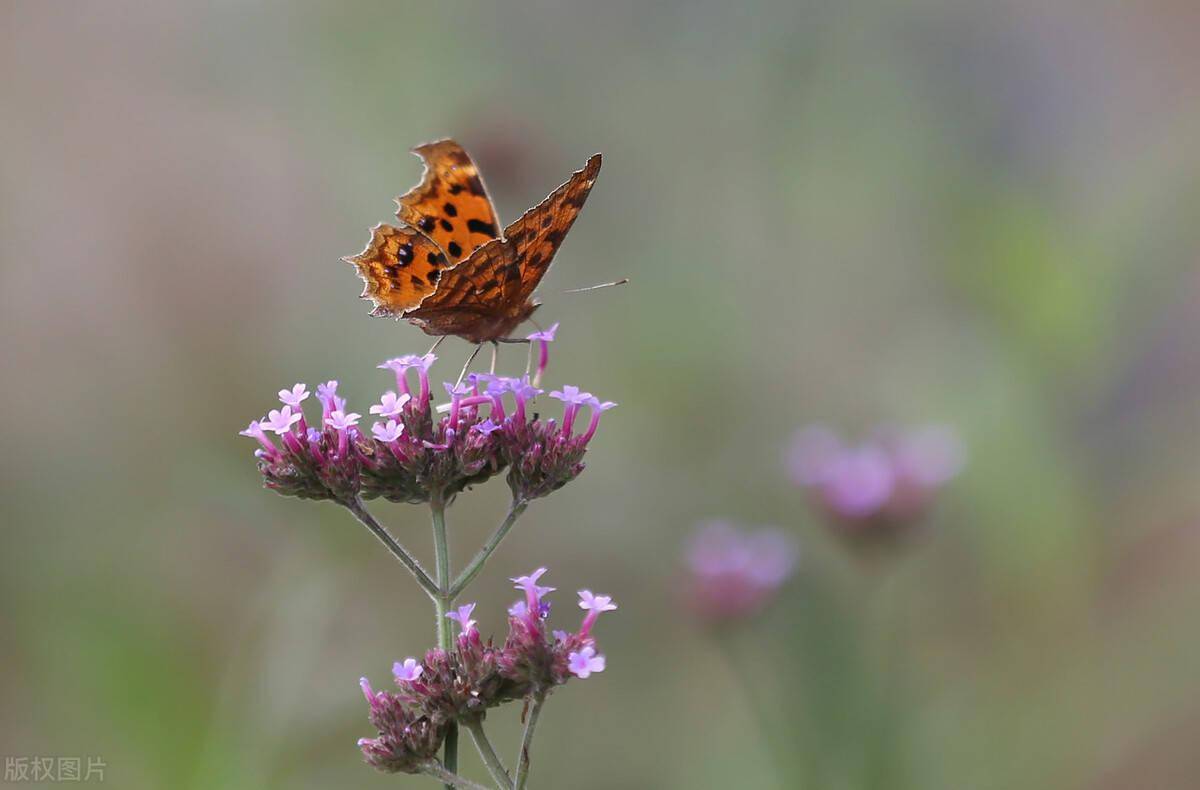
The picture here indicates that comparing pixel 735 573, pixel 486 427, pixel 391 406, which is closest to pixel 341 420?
pixel 391 406

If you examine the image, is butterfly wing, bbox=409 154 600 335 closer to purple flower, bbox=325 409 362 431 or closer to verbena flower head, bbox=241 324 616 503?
verbena flower head, bbox=241 324 616 503

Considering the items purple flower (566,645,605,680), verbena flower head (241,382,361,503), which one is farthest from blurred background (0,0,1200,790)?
purple flower (566,645,605,680)

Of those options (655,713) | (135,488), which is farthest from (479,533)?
(135,488)

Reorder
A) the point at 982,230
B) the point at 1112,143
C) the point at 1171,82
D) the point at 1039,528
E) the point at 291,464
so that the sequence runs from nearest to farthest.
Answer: the point at 291,464 → the point at 1039,528 → the point at 982,230 → the point at 1112,143 → the point at 1171,82

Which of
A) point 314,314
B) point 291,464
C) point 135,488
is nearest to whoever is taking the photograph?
point 291,464

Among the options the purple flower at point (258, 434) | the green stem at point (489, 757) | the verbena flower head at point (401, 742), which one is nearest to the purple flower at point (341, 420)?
the purple flower at point (258, 434)

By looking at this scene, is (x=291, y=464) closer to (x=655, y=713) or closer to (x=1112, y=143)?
(x=655, y=713)
